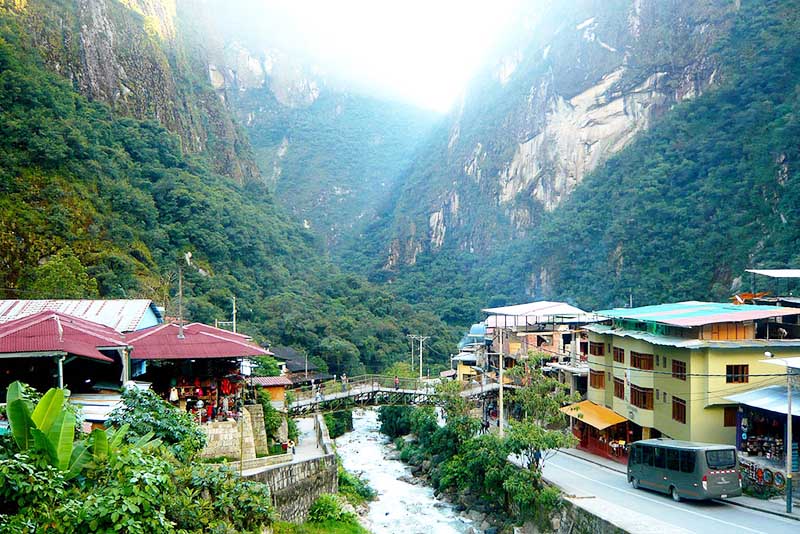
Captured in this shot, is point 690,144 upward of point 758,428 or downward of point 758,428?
upward

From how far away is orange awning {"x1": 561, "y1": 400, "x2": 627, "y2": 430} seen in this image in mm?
25719

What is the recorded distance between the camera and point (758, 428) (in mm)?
19672

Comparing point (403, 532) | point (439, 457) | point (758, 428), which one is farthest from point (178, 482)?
point (439, 457)

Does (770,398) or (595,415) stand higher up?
(770,398)

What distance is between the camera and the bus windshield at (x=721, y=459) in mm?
16766

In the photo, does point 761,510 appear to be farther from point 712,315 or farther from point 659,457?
point 712,315

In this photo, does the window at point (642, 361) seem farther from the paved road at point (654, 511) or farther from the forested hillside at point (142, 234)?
the forested hillside at point (142, 234)

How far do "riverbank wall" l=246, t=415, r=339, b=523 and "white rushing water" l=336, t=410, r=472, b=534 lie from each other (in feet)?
9.22

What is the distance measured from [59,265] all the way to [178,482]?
28.9 m

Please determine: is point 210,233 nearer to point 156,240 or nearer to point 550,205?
point 156,240

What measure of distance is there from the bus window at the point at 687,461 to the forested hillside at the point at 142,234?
3005cm

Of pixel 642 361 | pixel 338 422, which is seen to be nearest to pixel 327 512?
pixel 642 361

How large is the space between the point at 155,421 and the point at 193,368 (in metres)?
6.57

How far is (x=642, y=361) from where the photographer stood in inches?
966
